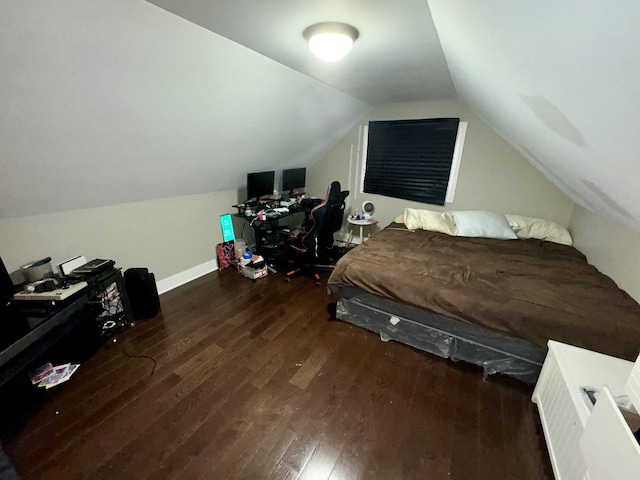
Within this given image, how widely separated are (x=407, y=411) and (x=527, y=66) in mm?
1814

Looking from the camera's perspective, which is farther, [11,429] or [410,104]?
[410,104]

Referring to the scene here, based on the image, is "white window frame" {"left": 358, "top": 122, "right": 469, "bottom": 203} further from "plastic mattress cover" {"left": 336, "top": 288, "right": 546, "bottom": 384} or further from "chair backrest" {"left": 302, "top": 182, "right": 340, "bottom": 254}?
"plastic mattress cover" {"left": 336, "top": 288, "right": 546, "bottom": 384}

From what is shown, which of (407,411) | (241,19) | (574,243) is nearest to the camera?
(241,19)

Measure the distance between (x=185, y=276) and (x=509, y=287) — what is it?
3.18 m

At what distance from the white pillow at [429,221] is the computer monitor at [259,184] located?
1829 millimetres

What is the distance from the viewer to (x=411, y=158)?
360 cm

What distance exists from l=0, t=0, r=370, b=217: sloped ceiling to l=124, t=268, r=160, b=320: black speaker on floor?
69cm

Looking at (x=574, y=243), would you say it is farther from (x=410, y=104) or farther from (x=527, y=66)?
(x=527, y=66)

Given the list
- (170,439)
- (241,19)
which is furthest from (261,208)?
(170,439)

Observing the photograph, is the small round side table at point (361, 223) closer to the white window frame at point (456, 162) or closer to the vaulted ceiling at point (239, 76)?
the white window frame at point (456, 162)

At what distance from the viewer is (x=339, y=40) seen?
1.48 meters

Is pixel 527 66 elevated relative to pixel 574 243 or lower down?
elevated

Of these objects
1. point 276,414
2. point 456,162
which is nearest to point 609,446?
point 276,414

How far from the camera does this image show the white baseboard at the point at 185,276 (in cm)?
289
